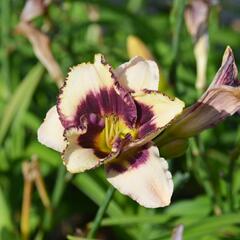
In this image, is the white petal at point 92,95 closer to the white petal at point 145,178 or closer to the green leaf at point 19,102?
the white petal at point 145,178

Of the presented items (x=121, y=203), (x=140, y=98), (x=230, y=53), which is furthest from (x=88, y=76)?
(x=121, y=203)

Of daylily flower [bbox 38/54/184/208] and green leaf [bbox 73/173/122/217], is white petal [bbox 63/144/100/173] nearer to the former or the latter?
daylily flower [bbox 38/54/184/208]

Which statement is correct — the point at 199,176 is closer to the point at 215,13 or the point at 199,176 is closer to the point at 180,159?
the point at 180,159

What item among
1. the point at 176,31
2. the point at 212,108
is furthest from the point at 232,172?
the point at 212,108

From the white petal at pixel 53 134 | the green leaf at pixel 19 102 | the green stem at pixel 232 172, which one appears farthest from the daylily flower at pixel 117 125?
the green leaf at pixel 19 102

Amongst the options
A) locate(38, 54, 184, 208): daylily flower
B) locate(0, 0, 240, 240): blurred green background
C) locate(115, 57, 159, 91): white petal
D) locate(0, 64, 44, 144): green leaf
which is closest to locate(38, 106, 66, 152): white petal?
locate(38, 54, 184, 208): daylily flower

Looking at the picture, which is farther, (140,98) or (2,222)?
(2,222)

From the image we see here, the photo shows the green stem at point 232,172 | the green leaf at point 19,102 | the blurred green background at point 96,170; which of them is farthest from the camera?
the green leaf at point 19,102
